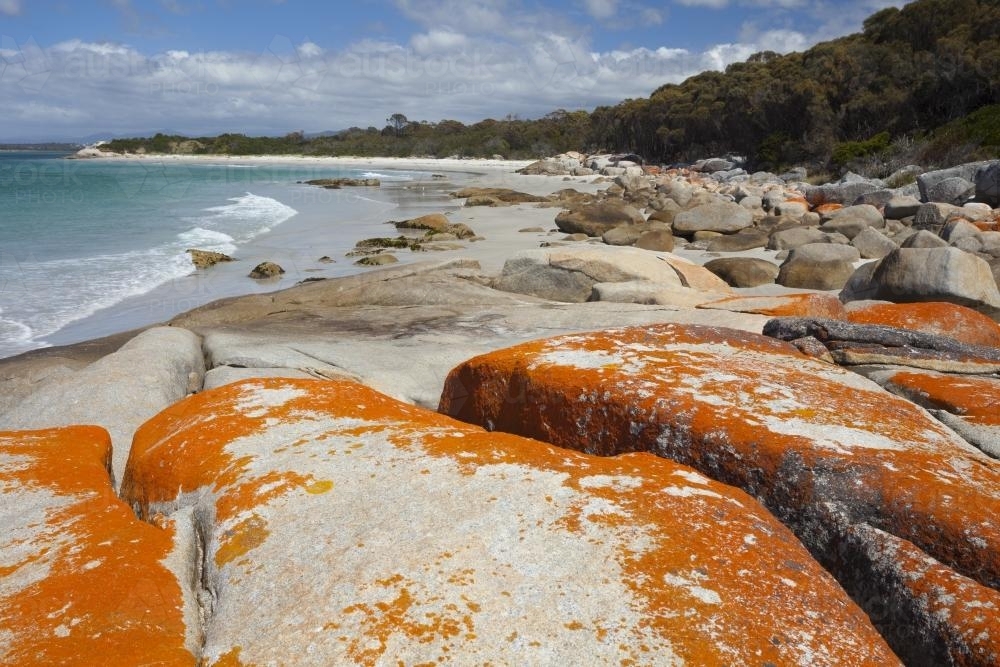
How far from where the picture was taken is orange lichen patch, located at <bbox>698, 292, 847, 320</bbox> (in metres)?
5.87

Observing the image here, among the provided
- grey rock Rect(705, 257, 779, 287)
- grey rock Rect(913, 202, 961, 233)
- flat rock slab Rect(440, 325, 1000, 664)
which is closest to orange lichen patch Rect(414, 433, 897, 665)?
flat rock slab Rect(440, 325, 1000, 664)

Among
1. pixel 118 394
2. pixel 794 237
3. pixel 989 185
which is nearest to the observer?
pixel 118 394

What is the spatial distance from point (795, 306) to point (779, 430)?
365cm

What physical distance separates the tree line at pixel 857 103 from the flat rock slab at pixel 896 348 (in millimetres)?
28409

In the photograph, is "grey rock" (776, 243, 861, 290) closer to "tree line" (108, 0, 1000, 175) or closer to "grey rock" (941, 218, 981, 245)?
"grey rock" (941, 218, 981, 245)

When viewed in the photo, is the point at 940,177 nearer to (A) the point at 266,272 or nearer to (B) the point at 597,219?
(B) the point at 597,219

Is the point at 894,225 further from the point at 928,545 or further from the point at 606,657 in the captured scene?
the point at 606,657

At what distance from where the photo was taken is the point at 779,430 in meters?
2.69

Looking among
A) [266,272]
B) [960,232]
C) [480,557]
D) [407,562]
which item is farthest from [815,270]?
[266,272]

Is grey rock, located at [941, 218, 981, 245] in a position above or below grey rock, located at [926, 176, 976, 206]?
below

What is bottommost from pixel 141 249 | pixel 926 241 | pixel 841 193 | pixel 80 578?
pixel 141 249

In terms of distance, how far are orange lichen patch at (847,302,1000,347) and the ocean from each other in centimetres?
1086

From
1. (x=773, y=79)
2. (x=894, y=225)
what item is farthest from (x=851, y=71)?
(x=894, y=225)

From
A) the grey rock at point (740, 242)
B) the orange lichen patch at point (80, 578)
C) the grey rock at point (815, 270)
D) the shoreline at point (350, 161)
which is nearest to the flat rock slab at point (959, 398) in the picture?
the orange lichen patch at point (80, 578)
